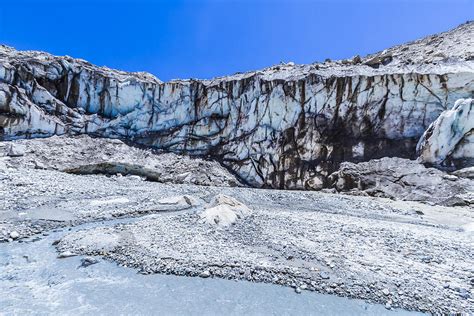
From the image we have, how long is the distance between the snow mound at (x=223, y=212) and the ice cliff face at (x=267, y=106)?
1372 cm

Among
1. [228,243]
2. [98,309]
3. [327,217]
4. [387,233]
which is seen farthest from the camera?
[327,217]

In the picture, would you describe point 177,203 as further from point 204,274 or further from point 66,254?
point 204,274

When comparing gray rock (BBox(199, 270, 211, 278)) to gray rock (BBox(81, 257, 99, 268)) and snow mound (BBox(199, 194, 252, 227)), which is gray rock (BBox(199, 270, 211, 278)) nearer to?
gray rock (BBox(81, 257, 99, 268))

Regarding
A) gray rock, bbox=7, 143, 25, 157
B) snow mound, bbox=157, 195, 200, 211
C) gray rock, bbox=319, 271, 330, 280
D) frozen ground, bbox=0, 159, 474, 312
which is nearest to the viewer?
frozen ground, bbox=0, 159, 474, 312

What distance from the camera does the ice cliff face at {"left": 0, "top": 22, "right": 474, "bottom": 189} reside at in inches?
966

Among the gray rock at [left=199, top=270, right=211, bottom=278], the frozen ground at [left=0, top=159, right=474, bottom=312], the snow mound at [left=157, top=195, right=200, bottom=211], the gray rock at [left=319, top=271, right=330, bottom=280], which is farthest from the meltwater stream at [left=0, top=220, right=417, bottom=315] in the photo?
the snow mound at [left=157, top=195, right=200, bottom=211]

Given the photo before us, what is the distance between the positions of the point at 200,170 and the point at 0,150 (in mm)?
16957

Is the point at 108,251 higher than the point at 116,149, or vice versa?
the point at 116,149

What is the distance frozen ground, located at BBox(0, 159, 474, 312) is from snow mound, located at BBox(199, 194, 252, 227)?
302 millimetres

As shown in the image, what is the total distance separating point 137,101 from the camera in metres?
32.6

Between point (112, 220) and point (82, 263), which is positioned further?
point (112, 220)

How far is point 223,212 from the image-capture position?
39.5ft

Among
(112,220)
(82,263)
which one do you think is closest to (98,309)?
(82,263)

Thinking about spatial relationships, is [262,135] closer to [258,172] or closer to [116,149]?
[258,172]
